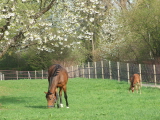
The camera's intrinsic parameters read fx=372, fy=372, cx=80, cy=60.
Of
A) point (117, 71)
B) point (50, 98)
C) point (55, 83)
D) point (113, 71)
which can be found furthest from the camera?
point (113, 71)

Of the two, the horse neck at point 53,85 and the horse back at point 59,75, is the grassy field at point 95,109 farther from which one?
the horse back at point 59,75

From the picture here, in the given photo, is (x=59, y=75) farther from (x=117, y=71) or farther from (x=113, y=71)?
(x=113, y=71)

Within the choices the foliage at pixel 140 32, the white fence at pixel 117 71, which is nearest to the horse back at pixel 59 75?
the white fence at pixel 117 71

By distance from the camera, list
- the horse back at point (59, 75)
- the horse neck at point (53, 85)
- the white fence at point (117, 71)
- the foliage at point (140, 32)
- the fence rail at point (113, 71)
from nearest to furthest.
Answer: the horse neck at point (53, 85)
the horse back at point (59, 75)
the white fence at point (117, 71)
the fence rail at point (113, 71)
the foliage at point (140, 32)

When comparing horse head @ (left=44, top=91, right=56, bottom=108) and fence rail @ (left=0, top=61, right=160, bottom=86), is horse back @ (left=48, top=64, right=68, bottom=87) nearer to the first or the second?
horse head @ (left=44, top=91, right=56, bottom=108)

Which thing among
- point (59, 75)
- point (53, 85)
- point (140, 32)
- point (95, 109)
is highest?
point (140, 32)

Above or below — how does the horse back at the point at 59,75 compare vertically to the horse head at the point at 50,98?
above

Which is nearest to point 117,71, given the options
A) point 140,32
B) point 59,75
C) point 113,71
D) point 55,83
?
point 113,71

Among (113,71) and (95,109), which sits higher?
(113,71)

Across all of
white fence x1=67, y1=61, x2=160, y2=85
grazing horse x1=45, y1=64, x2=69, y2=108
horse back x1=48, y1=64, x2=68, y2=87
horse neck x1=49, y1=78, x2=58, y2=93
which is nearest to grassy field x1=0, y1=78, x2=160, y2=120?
grazing horse x1=45, y1=64, x2=69, y2=108

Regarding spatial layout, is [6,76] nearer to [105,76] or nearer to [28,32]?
[105,76]

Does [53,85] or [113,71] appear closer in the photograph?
[53,85]

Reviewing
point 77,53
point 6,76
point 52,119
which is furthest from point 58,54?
point 52,119

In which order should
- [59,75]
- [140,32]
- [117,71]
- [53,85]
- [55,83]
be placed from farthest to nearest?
[140,32] → [117,71] → [59,75] → [55,83] → [53,85]
